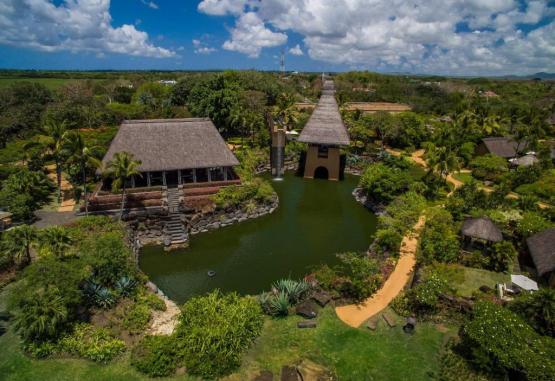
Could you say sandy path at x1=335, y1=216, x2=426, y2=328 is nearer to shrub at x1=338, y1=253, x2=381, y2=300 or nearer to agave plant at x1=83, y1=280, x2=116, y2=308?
shrub at x1=338, y1=253, x2=381, y2=300

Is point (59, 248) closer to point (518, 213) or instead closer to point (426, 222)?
point (426, 222)

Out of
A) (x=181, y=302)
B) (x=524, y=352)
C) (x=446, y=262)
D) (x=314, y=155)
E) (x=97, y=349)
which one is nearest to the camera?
(x=524, y=352)

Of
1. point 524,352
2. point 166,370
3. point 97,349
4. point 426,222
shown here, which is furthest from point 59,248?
point 426,222

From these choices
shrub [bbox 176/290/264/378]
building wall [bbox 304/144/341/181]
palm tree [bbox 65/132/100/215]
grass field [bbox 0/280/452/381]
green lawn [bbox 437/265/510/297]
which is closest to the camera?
grass field [bbox 0/280/452/381]

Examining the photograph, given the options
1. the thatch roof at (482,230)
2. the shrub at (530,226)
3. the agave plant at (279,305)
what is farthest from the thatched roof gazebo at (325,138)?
the agave plant at (279,305)

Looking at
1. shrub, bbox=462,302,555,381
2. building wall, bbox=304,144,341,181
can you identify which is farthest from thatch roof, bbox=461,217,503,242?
building wall, bbox=304,144,341,181
